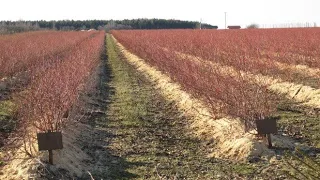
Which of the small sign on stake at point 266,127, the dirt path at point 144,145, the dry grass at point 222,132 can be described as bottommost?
the dirt path at point 144,145

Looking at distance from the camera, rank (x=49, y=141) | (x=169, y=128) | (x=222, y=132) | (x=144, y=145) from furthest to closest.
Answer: (x=169, y=128)
(x=222, y=132)
(x=144, y=145)
(x=49, y=141)

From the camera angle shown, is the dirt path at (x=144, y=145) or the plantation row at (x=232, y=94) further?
the plantation row at (x=232, y=94)

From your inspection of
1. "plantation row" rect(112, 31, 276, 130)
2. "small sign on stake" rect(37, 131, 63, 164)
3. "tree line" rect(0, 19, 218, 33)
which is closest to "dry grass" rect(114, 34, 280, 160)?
"plantation row" rect(112, 31, 276, 130)

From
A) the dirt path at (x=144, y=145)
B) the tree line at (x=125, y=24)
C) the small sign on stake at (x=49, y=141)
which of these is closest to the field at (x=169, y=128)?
the dirt path at (x=144, y=145)

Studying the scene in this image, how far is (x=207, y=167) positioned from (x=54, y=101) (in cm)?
199

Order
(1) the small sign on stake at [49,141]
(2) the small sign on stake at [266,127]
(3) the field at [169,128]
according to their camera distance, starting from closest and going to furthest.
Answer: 1. (1) the small sign on stake at [49,141]
2. (3) the field at [169,128]
3. (2) the small sign on stake at [266,127]

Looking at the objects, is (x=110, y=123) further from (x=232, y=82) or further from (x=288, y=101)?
(x=288, y=101)

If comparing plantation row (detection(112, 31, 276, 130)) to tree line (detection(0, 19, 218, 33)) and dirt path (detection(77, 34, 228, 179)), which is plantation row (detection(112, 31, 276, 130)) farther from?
tree line (detection(0, 19, 218, 33))

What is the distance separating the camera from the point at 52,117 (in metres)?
5.32

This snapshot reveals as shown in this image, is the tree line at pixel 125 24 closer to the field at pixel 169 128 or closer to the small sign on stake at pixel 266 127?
the field at pixel 169 128

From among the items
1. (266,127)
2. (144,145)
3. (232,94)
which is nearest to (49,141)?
(144,145)

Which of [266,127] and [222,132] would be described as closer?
[266,127]

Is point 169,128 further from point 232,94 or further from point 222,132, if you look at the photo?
point 232,94

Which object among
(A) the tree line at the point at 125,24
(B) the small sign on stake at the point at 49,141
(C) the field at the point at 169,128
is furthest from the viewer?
(A) the tree line at the point at 125,24
